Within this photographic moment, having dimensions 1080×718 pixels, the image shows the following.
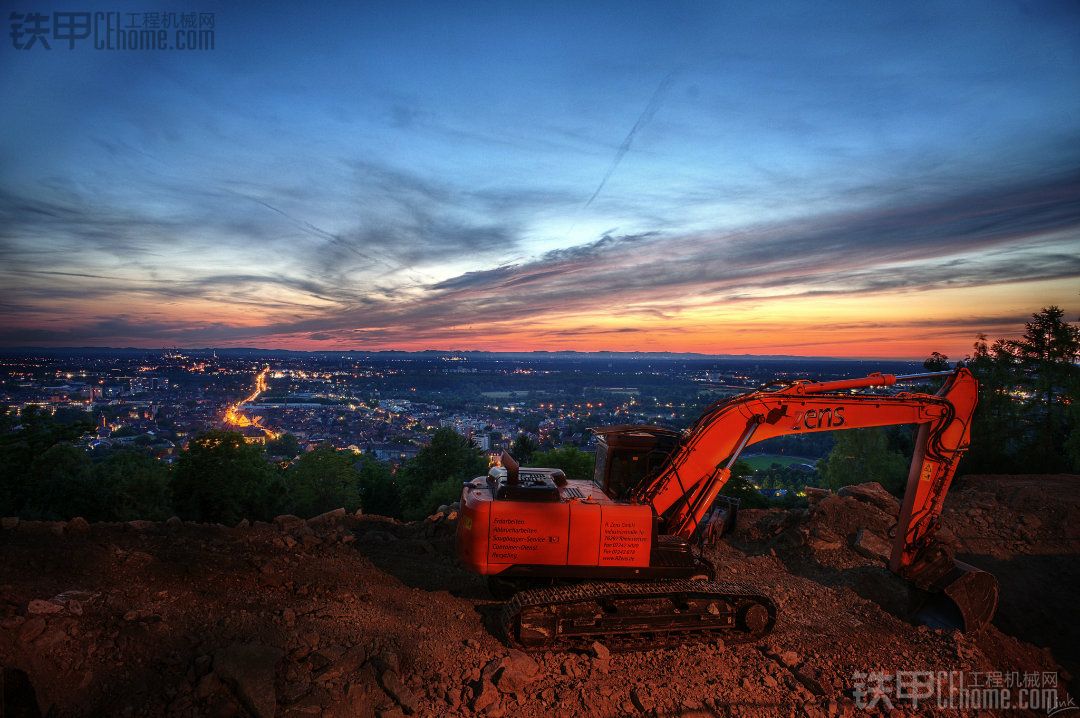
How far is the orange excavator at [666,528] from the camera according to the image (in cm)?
741

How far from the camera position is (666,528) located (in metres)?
8.52

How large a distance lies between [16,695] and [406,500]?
24.6 metres

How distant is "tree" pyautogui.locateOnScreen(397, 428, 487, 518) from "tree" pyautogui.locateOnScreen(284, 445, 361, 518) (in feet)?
9.64

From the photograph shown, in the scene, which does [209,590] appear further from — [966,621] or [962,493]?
[962,493]

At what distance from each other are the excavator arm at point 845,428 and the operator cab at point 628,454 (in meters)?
0.60

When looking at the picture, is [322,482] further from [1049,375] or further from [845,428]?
[1049,375]

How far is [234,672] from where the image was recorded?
5.61m

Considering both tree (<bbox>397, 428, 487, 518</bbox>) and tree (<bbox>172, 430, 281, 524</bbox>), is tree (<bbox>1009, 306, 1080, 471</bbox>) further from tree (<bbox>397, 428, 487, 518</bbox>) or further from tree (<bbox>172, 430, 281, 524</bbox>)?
tree (<bbox>172, 430, 281, 524</bbox>)

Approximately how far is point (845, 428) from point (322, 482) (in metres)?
25.3

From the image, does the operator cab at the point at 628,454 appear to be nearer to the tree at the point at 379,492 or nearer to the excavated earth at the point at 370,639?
the excavated earth at the point at 370,639

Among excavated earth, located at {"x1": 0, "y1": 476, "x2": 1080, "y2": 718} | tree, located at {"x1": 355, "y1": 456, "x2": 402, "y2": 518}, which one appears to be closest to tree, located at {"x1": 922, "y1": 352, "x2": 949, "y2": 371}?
excavated earth, located at {"x1": 0, "y1": 476, "x2": 1080, "y2": 718}

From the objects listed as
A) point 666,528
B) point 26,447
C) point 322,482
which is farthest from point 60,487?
point 666,528

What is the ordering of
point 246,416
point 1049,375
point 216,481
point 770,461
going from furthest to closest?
point 770,461
point 246,416
point 1049,375
point 216,481

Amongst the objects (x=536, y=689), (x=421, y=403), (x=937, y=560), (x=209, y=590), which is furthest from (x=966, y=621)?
(x=421, y=403)
